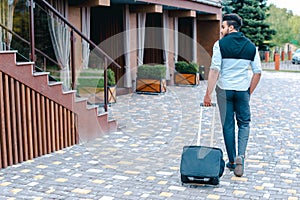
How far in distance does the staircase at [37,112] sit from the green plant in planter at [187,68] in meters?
8.73

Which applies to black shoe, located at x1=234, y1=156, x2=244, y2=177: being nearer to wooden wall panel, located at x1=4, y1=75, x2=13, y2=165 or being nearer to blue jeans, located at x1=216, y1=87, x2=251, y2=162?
blue jeans, located at x1=216, y1=87, x2=251, y2=162

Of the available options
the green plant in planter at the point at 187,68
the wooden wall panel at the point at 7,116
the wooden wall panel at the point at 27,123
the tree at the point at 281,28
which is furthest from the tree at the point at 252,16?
the wooden wall panel at the point at 7,116

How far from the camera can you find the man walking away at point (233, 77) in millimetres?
5074

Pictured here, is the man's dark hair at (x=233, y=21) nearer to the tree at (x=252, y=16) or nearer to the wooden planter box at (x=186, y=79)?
the wooden planter box at (x=186, y=79)

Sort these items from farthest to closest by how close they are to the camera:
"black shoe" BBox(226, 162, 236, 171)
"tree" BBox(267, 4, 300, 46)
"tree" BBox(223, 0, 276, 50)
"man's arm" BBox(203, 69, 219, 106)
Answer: "tree" BBox(267, 4, 300, 46) → "tree" BBox(223, 0, 276, 50) → "black shoe" BBox(226, 162, 236, 171) → "man's arm" BBox(203, 69, 219, 106)

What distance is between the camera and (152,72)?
515 inches

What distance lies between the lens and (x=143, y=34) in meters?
14.0

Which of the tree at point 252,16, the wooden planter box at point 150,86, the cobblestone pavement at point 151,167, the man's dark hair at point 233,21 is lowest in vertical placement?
the cobblestone pavement at point 151,167

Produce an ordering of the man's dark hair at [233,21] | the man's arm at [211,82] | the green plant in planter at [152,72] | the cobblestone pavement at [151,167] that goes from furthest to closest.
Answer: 1. the green plant in planter at [152,72]
2. the man's dark hair at [233,21]
3. the man's arm at [211,82]
4. the cobblestone pavement at [151,167]

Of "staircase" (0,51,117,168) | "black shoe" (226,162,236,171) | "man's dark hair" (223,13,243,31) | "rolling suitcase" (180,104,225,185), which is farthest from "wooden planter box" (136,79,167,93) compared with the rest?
"rolling suitcase" (180,104,225,185)

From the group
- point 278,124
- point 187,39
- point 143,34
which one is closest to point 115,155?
point 278,124

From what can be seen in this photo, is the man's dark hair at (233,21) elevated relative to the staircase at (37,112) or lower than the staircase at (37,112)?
elevated

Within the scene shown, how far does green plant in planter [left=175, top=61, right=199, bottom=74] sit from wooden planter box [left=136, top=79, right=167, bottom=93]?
251 centimetres

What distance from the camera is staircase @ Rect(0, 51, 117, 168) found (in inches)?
216
